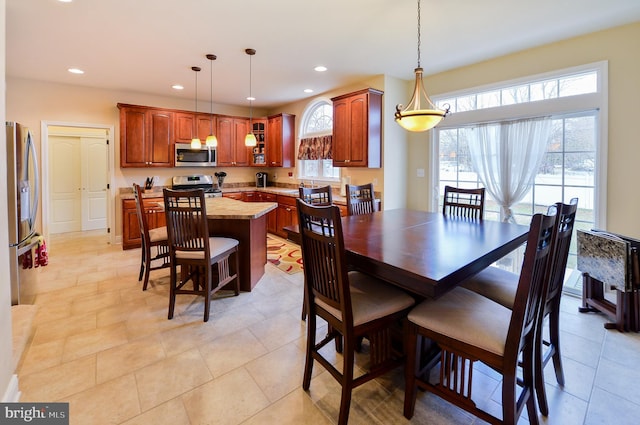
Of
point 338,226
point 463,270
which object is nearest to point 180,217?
point 338,226

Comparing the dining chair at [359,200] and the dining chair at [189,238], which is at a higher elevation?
the dining chair at [359,200]

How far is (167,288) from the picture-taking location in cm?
340

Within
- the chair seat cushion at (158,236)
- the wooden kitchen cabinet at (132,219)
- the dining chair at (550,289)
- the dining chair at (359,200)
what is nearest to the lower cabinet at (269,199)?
the wooden kitchen cabinet at (132,219)

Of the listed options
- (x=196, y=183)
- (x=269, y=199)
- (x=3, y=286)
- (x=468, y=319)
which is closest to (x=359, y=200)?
(x=468, y=319)

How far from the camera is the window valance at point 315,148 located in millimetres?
5410

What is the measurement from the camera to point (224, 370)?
2.07m

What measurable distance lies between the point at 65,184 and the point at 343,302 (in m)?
7.01

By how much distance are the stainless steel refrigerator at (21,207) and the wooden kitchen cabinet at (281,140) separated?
382cm

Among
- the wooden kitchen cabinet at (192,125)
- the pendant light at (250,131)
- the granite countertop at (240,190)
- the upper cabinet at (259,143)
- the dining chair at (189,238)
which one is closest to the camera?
the dining chair at (189,238)

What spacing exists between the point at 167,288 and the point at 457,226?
9.67ft

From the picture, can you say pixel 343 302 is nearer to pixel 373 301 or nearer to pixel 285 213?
pixel 373 301

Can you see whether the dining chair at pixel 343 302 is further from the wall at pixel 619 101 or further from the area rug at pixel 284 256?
the wall at pixel 619 101

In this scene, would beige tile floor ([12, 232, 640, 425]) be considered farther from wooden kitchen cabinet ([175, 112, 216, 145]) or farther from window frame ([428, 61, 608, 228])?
wooden kitchen cabinet ([175, 112, 216, 145])

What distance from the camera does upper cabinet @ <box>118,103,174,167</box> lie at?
5.17 meters
